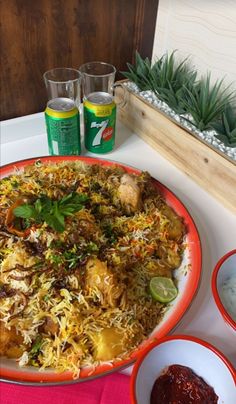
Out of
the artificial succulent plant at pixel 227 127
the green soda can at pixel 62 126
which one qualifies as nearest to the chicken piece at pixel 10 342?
the green soda can at pixel 62 126

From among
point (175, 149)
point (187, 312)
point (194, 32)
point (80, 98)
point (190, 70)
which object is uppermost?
point (194, 32)

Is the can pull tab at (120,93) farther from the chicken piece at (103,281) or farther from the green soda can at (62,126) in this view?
the chicken piece at (103,281)

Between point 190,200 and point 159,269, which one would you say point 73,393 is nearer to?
point 159,269

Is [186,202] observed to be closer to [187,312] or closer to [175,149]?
[175,149]

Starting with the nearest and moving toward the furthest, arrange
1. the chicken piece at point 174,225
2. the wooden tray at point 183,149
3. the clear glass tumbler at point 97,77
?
the chicken piece at point 174,225
the wooden tray at point 183,149
the clear glass tumbler at point 97,77

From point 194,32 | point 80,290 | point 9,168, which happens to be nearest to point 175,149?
point 194,32
